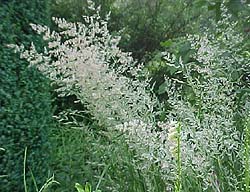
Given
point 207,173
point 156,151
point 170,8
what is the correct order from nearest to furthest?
point 207,173
point 156,151
point 170,8

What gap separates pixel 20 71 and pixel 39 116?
0.82ft

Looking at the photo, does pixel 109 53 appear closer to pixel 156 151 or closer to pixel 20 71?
pixel 20 71

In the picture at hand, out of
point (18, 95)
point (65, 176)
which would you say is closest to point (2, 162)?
point (18, 95)

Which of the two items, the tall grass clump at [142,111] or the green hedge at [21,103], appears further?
the green hedge at [21,103]

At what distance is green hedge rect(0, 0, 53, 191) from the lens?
239 centimetres

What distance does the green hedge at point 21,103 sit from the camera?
2.39m

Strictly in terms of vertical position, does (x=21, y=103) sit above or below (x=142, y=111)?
above

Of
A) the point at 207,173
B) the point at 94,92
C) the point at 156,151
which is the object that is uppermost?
the point at 94,92

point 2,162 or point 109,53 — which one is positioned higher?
point 109,53

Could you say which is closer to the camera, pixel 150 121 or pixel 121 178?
pixel 150 121

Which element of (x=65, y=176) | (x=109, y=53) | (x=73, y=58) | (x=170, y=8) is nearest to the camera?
(x=73, y=58)

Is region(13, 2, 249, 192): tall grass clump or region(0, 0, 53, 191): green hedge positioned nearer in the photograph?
region(13, 2, 249, 192): tall grass clump

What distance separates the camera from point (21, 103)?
97.7 inches

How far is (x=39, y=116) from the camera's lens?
2.62 meters
